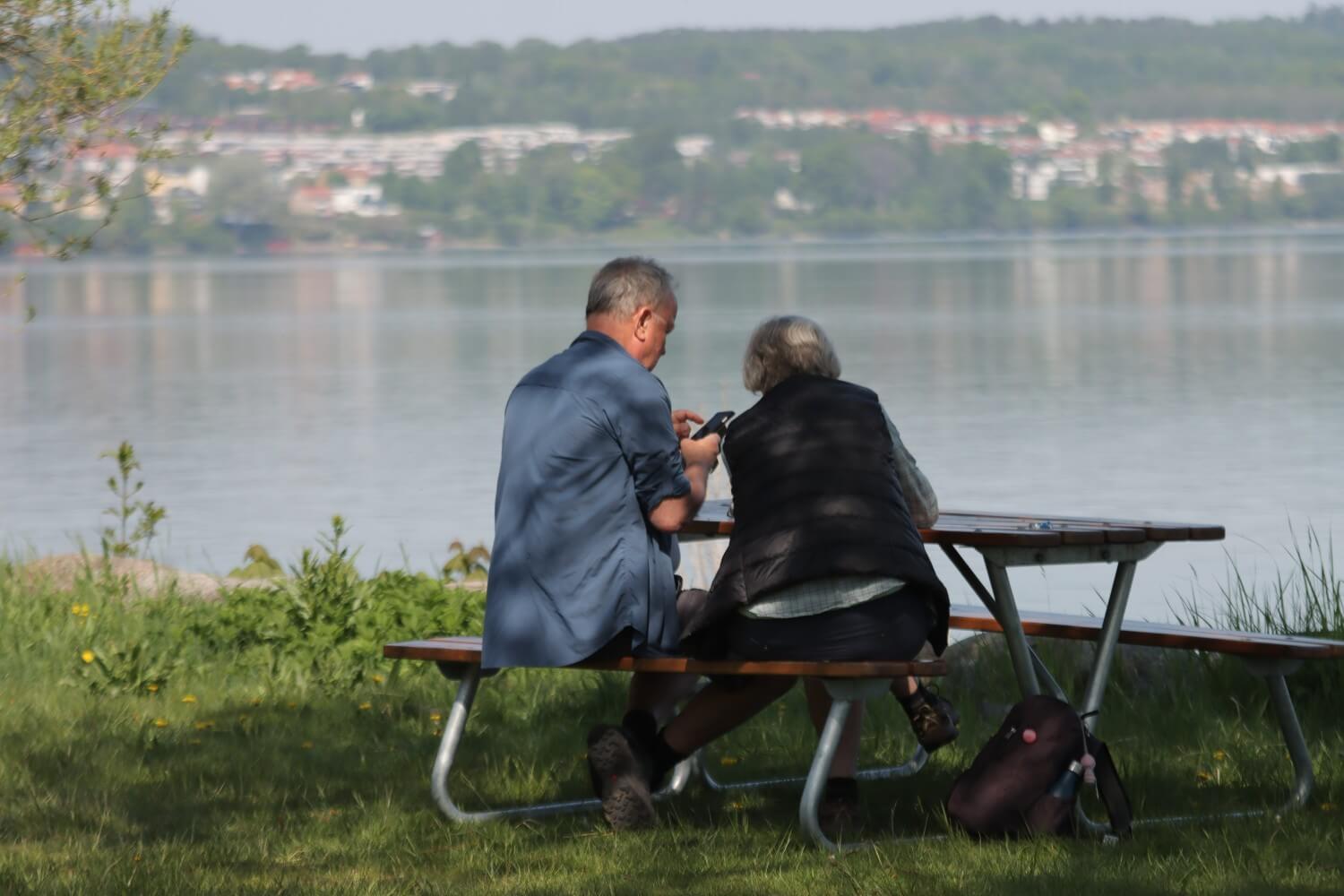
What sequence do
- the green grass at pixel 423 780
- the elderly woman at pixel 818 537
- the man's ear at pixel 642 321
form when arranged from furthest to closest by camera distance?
the man's ear at pixel 642 321
the elderly woman at pixel 818 537
the green grass at pixel 423 780

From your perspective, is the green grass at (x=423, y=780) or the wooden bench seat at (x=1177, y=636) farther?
the wooden bench seat at (x=1177, y=636)

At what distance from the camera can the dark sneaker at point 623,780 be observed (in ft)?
15.5

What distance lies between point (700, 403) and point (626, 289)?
16704 millimetres

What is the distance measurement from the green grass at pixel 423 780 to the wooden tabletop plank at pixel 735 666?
0.38 m

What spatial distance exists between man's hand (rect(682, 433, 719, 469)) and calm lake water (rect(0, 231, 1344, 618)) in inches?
184

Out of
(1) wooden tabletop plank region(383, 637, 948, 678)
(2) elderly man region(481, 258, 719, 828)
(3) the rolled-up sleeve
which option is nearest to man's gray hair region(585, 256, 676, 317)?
(2) elderly man region(481, 258, 719, 828)

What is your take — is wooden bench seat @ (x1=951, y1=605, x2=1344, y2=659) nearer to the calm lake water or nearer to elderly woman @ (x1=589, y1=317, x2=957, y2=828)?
elderly woman @ (x1=589, y1=317, x2=957, y2=828)

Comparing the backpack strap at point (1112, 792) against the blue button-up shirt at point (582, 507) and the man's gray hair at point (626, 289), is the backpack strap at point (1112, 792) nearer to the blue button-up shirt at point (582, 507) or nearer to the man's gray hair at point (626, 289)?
the blue button-up shirt at point (582, 507)

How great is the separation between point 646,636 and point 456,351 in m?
31.6

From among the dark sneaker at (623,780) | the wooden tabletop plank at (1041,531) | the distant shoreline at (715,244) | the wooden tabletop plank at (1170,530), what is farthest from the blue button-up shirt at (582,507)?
the distant shoreline at (715,244)

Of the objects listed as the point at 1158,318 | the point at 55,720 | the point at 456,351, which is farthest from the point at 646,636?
the point at 1158,318

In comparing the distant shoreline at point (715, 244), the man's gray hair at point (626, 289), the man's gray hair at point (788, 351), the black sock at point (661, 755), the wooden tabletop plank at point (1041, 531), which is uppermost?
the man's gray hair at point (626, 289)

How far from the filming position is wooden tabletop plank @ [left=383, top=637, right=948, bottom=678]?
439 centimetres

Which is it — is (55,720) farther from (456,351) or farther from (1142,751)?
(456,351)
